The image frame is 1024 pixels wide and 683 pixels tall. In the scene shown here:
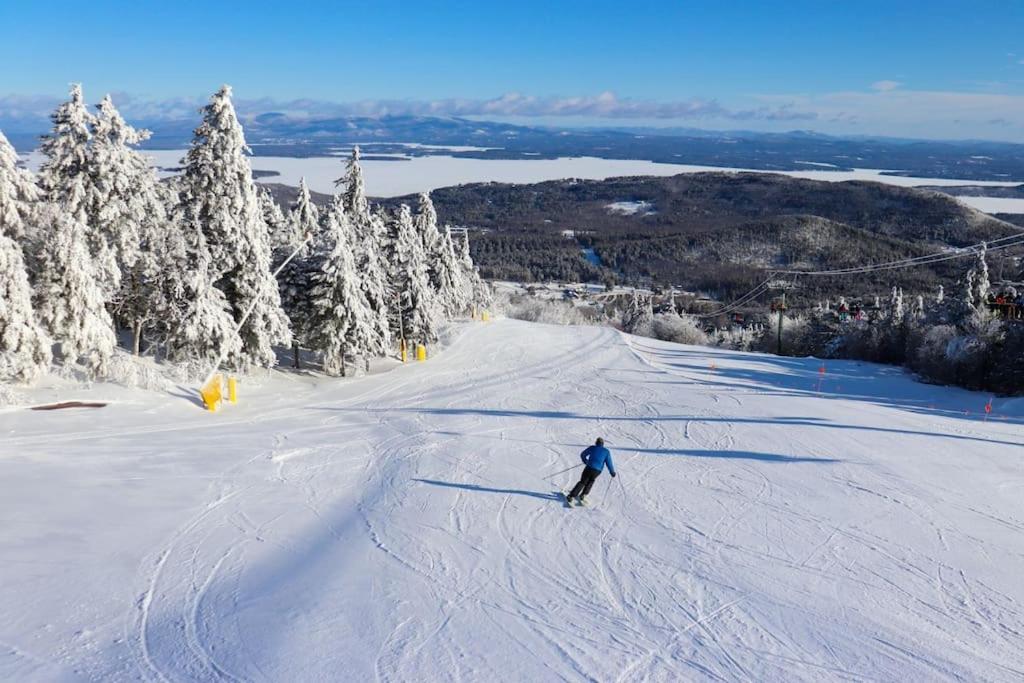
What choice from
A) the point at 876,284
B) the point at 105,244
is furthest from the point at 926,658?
the point at 876,284

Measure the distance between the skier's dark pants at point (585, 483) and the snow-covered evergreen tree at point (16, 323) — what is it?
56.1 ft

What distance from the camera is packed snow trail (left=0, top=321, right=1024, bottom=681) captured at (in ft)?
27.6

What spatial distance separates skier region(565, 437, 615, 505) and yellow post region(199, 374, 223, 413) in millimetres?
14226

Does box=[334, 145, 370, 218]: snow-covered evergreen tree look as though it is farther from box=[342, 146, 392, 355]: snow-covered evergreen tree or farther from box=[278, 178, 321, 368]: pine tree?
box=[278, 178, 321, 368]: pine tree

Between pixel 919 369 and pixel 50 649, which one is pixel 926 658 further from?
pixel 919 369

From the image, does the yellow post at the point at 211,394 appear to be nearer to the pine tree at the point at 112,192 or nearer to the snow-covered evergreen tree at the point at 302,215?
the pine tree at the point at 112,192

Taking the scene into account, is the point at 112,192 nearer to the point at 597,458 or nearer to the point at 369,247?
the point at 369,247

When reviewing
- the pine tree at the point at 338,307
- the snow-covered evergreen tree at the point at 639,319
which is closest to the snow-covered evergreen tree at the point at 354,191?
the pine tree at the point at 338,307

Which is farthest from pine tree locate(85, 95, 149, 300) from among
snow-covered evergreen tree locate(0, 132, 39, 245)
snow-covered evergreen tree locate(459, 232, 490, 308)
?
snow-covered evergreen tree locate(459, 232, 490, 308)

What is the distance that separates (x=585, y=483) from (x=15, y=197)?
20.6m

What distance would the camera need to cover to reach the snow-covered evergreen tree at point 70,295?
22.5 metres

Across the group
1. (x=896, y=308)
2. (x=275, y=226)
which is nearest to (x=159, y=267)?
(x=275, y=226)

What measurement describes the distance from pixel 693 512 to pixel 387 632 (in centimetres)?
680

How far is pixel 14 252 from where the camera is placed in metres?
20.7
